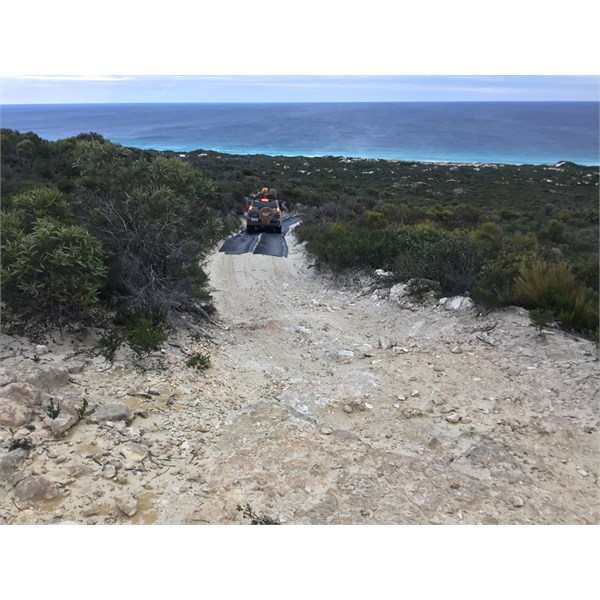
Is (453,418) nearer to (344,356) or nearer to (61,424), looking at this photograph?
(344,356)

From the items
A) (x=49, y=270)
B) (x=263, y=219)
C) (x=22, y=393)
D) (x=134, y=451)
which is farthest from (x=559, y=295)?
(x=263, y=219)

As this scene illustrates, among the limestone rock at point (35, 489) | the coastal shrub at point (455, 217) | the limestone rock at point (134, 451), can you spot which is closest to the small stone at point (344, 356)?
the limestone rock at point (134, 451)

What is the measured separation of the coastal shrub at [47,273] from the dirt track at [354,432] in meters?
0.47

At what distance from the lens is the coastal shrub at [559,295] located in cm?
529

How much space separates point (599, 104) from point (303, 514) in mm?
3822

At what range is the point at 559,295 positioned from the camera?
5.61 m

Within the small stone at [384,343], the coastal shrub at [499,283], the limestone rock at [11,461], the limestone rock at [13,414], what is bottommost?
the small stone at [384,343]

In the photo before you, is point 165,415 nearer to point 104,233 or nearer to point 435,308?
point 104,233

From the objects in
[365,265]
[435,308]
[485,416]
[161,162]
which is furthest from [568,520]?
[365,265]

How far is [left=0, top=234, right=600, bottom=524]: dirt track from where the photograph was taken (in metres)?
2.78

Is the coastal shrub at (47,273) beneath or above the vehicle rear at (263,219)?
above

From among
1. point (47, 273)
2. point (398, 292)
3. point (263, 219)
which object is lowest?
point (398, 292)

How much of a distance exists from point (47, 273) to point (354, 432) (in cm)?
365

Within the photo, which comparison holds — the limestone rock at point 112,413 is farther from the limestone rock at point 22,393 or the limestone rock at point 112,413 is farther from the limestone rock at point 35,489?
the limestone rock at point 35,489
